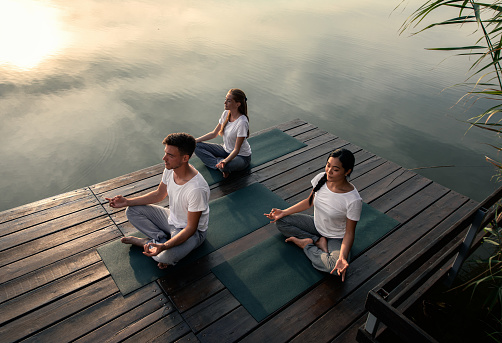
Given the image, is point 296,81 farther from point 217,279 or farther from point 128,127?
point 217,279

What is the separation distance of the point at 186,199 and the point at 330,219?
1106 millimetres

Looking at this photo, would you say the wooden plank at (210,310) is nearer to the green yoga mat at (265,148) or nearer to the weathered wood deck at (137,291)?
the weathered wood deck at (137,291)

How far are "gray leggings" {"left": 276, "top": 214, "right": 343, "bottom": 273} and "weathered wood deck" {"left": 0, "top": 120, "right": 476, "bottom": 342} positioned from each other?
16 centimetres

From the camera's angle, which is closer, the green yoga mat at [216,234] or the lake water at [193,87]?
the green yoga mat at [216,234]

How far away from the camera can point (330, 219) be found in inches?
108

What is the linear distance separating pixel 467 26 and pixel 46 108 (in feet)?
44.1

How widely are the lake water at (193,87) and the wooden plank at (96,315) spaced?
2.67m

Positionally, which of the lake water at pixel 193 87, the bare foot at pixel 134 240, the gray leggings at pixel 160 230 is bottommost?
the lake water at pixel 193 87

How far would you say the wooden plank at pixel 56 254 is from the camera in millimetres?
2699

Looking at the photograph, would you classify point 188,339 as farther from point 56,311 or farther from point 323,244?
point 323,244

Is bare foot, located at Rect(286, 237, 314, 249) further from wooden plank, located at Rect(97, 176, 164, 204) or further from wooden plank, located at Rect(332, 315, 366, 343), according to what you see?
wooden plank, located at Rect(97, 176, 164, 204)

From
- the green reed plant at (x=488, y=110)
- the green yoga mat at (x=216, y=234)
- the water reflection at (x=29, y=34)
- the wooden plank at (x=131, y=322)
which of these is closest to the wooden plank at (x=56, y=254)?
the green yoga mat at (x=216, y=234)

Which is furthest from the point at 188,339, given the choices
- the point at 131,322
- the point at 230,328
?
the point at 131,322

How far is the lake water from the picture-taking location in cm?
547
